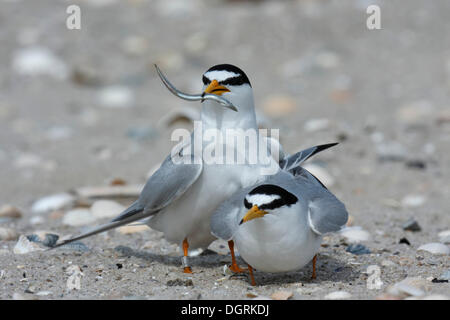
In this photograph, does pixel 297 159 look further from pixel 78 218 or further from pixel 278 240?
pixel 78 218

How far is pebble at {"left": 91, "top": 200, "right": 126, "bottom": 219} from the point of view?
4867 mm

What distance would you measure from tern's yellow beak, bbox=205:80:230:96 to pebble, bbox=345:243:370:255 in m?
1.12

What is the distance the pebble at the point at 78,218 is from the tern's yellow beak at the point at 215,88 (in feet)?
5.14

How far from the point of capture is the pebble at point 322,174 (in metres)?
5.43

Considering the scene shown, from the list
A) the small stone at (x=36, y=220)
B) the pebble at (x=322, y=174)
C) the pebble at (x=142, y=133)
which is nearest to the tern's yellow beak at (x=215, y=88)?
the small stone at (x=36, y=220)

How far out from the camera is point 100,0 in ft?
30.8

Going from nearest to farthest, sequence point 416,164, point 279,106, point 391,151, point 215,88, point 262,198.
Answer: point 262,198 < point 215,88 < point 416,164 < point 391,151 < point 279,106

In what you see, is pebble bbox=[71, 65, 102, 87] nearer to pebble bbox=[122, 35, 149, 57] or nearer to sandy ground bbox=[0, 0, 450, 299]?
sandy ground bbox=[0, 0, 450, 299]

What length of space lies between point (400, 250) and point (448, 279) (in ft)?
2.21

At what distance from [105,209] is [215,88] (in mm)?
1649

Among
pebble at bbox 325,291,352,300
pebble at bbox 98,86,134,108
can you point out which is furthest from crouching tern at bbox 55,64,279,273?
pebble at bbox 98,86,134,108

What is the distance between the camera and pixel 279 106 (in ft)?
23.7

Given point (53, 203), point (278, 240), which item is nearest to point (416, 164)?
point (53, 203)

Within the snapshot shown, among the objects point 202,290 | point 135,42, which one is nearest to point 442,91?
point 135,42
